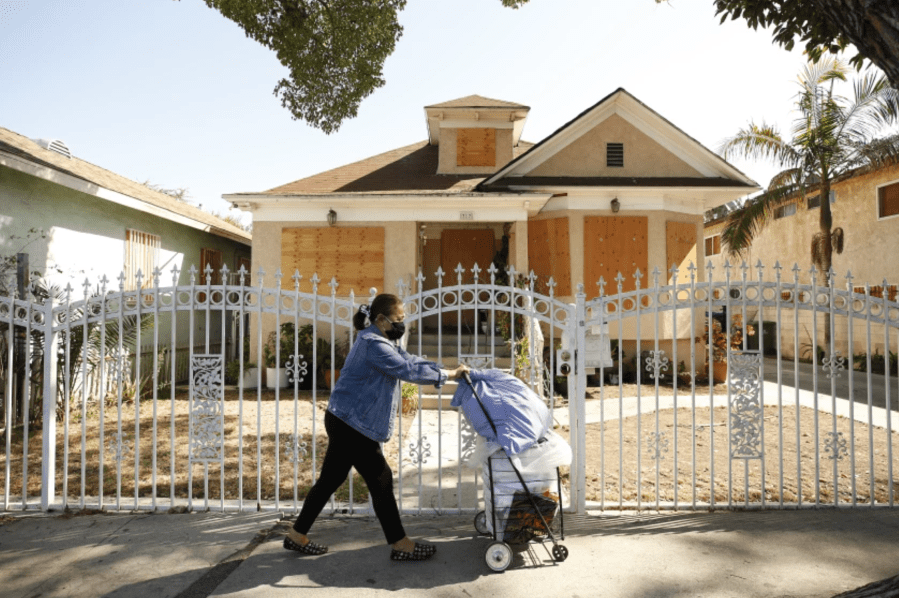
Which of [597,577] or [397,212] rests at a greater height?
[397,212]

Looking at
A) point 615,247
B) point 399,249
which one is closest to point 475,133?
point 399,249

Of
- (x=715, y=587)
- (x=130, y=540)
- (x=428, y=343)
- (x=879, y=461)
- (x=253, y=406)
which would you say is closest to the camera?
(x=715, y=587)

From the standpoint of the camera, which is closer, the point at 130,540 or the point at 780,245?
the point at 130,540

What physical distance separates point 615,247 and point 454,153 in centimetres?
458

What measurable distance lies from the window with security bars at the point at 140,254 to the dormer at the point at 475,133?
6.67m

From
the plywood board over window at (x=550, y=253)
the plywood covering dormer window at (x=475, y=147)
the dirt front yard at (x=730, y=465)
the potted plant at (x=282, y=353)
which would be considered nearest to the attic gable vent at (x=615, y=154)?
the plywood board over window at (x=550, y=253)

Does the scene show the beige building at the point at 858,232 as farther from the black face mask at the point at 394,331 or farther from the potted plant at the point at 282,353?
the black face mask at the point at 394,331

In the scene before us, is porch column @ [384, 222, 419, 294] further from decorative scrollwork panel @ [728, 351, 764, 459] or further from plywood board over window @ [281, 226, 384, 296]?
decorative scrollwork panel @ [728, 351, 764, 459]

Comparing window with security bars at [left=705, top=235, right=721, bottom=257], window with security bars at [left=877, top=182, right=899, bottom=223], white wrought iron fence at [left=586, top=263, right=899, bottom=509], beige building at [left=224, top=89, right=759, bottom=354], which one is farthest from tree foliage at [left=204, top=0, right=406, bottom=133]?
window with security bars at [left=705, top=235, right=721, bottom=257]

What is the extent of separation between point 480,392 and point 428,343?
836 cm

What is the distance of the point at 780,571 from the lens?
3.79 m

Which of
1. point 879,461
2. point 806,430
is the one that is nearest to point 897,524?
point 879,461

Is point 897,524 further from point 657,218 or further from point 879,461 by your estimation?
point 657,218

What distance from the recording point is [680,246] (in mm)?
13148
